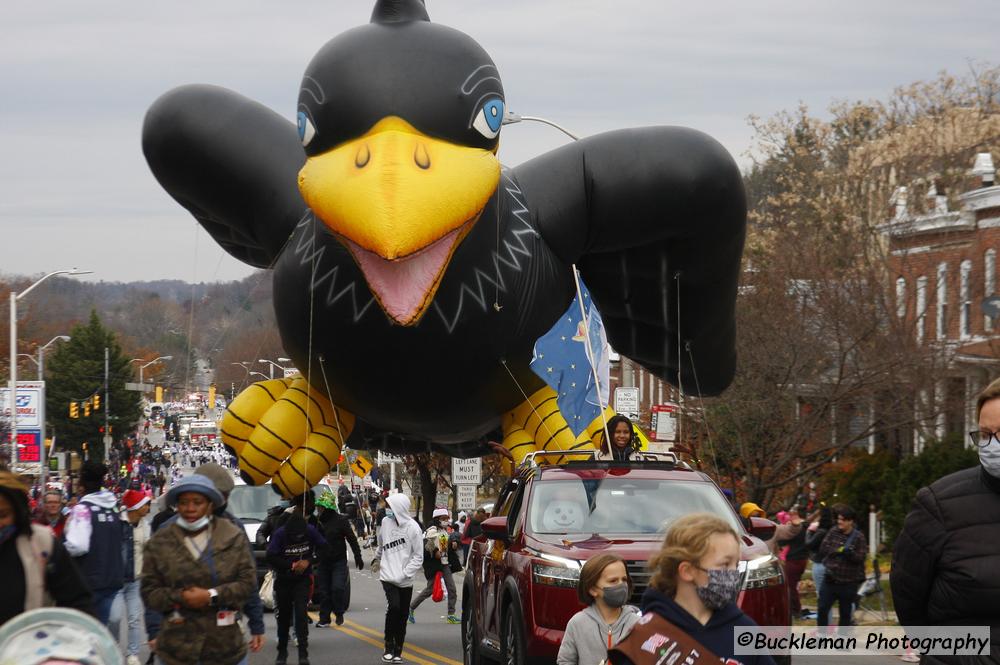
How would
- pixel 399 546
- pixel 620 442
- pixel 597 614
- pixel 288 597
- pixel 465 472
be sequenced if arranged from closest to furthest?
pixel 597 614 < pixel 620 442 < pixel 288 597 < pixel 399 546 < pixel 465 472

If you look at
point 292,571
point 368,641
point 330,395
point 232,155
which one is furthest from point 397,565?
point 232,155

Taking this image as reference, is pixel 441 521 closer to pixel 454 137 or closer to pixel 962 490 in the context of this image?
pixel 454 137

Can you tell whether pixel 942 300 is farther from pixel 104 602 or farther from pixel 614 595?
pixel 614 595

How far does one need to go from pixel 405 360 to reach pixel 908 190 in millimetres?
27092

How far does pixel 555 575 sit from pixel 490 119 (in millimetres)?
3499

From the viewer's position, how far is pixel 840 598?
15391 millimetres

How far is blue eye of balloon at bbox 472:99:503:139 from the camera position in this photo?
11250 mm

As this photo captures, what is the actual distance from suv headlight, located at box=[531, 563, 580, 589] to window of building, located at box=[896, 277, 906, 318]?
73.5 feet

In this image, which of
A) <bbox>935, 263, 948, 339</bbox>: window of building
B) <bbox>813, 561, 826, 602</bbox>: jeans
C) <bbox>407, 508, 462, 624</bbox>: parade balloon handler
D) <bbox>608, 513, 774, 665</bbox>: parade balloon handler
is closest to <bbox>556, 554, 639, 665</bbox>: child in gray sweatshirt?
<bbox>608, 513, 774, 665</bbox>: parade balloon handler

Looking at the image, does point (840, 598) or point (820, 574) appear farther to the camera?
point (820, 574)

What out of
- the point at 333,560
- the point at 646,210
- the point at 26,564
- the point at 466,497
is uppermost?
the point at 646,210

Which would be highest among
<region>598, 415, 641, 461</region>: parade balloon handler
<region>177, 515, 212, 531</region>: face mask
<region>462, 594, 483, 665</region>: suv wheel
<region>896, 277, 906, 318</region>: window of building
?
<region>896, 277, 906, 318</region>: window of building

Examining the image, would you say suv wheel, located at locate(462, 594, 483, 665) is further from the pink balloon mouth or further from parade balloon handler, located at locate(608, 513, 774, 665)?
parade balloon handler, located at locate(608, 513, 774, 665)

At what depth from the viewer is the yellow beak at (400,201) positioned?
10.6 metres
